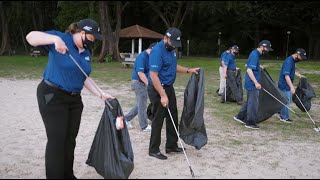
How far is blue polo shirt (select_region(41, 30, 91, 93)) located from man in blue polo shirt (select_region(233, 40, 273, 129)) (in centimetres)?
452

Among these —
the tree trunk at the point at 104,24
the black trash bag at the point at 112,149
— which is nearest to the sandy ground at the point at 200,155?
the black trash bag at the point at 112,149

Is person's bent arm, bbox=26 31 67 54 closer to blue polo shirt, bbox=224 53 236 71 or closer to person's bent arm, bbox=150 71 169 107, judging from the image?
person's bent arm, bbox=150 71 169 107

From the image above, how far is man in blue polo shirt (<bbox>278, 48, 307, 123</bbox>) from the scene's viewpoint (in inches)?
334

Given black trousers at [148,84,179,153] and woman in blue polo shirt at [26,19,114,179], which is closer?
woman in blue polo shirt at [26,19,114,179]

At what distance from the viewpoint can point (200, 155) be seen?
603cm

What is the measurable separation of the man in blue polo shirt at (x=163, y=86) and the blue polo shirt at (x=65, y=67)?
148 centimetres

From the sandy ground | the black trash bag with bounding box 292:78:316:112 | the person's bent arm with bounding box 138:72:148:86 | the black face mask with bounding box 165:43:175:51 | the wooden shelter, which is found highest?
the wooden shelter

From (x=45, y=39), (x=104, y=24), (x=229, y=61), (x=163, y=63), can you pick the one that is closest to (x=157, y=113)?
(x=163, y=63)

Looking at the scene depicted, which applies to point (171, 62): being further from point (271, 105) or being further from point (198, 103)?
point (271, 105)

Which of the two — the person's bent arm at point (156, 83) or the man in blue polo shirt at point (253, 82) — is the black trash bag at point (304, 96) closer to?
the man in blue polo shirt at point (253, 82)

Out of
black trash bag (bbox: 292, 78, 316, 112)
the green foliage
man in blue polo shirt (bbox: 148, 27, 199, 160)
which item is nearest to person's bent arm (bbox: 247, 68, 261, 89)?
black trash bag (bbox: 292, 78, 316, 112)

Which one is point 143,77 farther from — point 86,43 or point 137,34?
point 137,34

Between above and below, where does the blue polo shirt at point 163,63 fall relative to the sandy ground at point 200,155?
above

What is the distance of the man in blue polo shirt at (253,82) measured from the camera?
7938 mm
